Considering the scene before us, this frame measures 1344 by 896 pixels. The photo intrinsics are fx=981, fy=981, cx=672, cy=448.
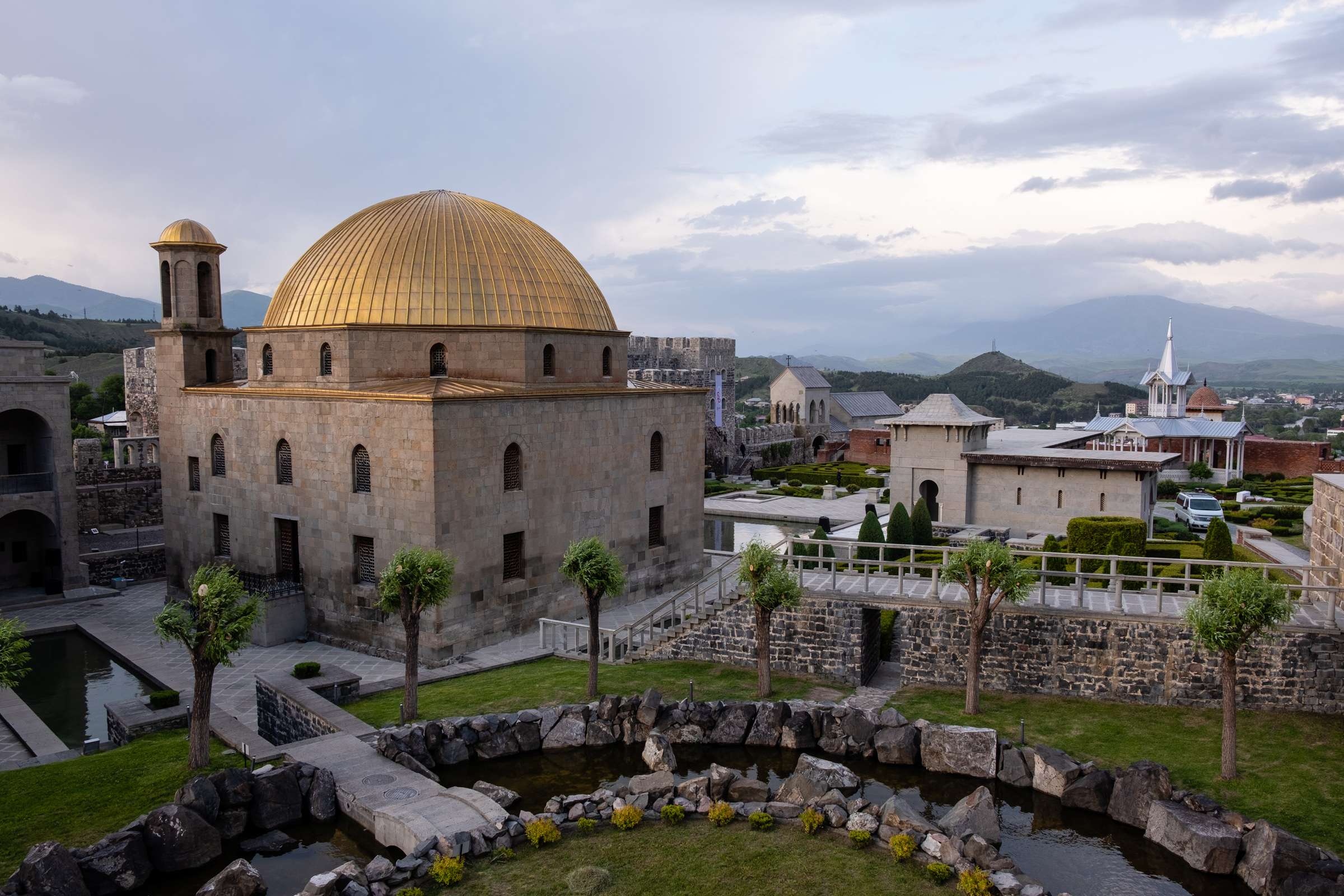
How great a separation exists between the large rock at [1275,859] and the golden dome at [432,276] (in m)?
19.3

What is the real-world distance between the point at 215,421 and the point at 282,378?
9.39 feet

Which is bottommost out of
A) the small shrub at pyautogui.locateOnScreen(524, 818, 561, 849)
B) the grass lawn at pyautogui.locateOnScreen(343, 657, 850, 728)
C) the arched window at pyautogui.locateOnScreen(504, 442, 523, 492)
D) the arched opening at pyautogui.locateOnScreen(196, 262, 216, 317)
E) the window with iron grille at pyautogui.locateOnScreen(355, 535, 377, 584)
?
the small shrub at pyautogui.locateOnScreen(524, 818, 561, 849)

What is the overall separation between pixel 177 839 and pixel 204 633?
353 cm

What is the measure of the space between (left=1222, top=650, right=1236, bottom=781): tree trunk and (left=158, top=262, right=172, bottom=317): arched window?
28.6m

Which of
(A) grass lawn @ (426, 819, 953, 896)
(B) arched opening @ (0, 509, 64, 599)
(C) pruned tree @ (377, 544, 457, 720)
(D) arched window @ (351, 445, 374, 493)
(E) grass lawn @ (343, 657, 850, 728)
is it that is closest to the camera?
(A) grass lawn @ (426, 819, 953, 896)

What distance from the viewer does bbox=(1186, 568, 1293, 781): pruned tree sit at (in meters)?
15.8

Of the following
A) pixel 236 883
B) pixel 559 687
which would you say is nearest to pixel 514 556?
pixel 559 687

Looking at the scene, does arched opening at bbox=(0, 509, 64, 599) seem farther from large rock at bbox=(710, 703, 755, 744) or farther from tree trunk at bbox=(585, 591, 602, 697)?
large rock at bbox=(710, 703, 755, 744)

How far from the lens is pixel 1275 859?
13.3 meters

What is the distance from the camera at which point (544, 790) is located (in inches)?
672

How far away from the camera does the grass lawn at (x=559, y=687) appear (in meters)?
19.5

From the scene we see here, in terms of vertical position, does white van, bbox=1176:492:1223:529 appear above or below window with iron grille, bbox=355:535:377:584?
below

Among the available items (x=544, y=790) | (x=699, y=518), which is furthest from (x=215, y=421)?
(x=544, y=790)

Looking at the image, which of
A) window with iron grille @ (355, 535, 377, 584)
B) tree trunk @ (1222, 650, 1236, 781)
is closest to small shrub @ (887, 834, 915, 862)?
tree trunk @ (1222, 650, 1236, 781)
